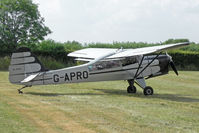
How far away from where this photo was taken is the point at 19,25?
34.7 meters

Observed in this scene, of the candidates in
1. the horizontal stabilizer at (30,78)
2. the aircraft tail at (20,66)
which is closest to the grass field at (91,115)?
the horizontal stabilizer at (30,78)

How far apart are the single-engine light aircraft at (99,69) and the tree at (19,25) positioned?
19.6 meters

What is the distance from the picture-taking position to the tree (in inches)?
1330

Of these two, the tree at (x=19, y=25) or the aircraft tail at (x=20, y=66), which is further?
the tree at (x=19, y=25)

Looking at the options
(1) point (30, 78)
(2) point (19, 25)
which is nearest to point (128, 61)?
(1) point (30, 78)

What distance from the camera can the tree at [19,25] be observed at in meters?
33.8

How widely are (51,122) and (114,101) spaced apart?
14.4 ft

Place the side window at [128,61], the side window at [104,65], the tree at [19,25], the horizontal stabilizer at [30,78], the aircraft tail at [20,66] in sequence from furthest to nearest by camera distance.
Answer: the tree at [19,25] → the side window at [128,61] → the side window at [104,65] → the aircraft tail at [20,66] → the horizontal stabilizer at [30,78]

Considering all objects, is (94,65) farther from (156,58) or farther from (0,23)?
(0,23)

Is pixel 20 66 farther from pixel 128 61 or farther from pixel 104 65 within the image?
pixel 128 61

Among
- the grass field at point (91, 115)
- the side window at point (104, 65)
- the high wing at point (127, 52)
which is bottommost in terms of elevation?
the grass field at point (91, 115)

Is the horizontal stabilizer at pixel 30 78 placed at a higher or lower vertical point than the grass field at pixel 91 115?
higher

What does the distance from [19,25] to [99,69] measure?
20.8m

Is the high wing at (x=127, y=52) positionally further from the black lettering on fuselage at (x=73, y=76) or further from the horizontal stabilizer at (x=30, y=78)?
the horizontal stabilizer at (x=30, y=78)
